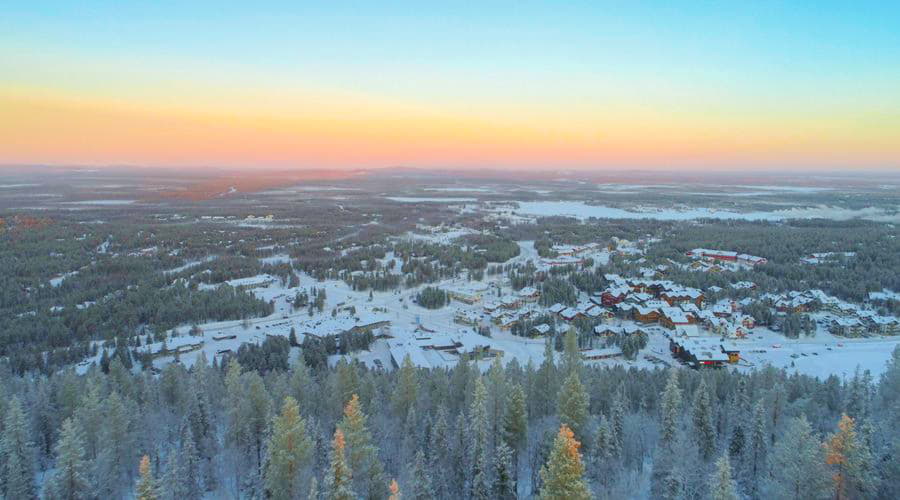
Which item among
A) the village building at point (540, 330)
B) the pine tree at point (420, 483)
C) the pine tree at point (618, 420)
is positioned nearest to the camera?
the pine tree at point (420, 483)

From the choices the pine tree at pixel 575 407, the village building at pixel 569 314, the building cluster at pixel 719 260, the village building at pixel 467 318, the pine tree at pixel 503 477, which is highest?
the pine tree at pixel 575 407

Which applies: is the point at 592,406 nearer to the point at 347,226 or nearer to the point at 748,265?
the point at 748,265

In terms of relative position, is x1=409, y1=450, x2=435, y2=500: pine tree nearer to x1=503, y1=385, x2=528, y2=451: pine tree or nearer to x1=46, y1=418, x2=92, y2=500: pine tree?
x1=503, y1=385, x2=528, y2=451: pine tree

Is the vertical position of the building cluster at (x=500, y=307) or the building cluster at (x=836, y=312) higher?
the building cluster at (x=836, y=312)

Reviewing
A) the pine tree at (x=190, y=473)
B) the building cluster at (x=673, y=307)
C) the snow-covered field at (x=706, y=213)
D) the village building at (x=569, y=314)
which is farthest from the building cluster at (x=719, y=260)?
the pine tree at (x=190, y=473)

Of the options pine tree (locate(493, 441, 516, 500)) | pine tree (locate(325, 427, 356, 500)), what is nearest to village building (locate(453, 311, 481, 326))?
pine tree (locate(493, 441, 516, 500))

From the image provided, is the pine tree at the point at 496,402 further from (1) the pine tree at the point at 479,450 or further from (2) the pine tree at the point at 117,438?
(2) the pine tree at the point at 117,438

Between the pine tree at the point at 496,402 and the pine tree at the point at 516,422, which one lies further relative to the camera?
the pine tree at the point at 496,402

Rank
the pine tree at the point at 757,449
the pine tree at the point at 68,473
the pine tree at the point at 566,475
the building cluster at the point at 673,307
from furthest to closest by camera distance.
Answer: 1. the building cluster at the point at 673,307
2. the pine tree at the point at 757,449
3. the pine tree at the point at 68,473
4. the pine tree at the point at 566,475
